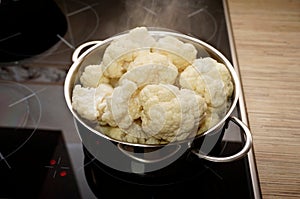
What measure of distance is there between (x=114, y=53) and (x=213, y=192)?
34cm

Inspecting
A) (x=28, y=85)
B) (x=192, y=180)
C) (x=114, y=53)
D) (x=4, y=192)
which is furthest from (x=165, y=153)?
(x=28, y=85)

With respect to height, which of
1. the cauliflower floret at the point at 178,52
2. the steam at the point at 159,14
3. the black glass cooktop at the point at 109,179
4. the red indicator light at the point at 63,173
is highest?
the cauliflower floret at the point at 178,52

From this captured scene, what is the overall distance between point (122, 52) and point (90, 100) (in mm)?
119

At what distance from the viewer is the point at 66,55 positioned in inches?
39.4

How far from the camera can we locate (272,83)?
927 mm

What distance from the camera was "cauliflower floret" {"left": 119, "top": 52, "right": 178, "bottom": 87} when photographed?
687 millimetres

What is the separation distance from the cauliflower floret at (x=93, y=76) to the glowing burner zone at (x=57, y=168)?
173mm

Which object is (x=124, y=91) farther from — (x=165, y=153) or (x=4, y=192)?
(x=4, y=192)

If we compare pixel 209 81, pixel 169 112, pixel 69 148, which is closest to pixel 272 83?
pixel 209 81

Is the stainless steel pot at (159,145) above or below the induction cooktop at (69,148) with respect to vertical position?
above

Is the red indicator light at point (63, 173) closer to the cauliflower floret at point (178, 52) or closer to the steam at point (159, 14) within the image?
the cauliflower floret at point (178, 52)

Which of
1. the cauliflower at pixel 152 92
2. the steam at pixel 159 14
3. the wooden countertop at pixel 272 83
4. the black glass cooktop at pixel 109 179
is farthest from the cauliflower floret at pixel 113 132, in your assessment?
the steam at pixel 159 14

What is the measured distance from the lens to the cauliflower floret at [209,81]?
2.28ft

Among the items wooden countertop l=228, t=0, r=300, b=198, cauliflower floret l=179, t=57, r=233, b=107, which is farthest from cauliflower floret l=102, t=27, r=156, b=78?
wooden countertop l=228, t=0, r=300, b=198
